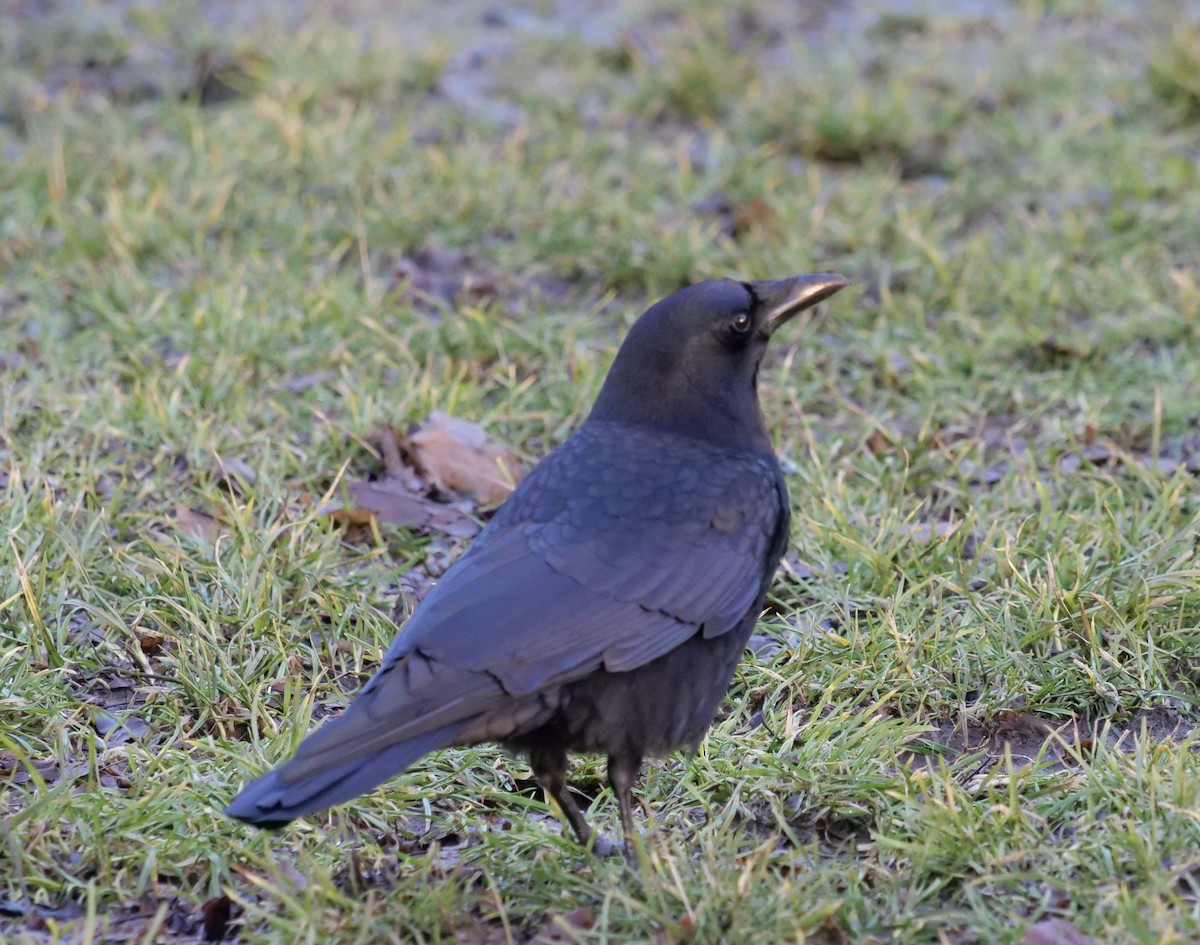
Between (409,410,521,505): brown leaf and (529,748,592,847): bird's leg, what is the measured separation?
170cm

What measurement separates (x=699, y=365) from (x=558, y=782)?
3.88 ft

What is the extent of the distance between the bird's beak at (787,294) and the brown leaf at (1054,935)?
1.75 metres

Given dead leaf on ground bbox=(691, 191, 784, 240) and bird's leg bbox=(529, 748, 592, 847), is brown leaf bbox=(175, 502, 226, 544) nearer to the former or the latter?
bird's leg bbox=(529, 748, 592, 847)

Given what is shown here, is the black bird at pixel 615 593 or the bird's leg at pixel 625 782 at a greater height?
the black bird at pixel 615 593

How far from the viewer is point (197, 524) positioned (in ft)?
16.0

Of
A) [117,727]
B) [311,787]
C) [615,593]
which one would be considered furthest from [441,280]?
[311,787]

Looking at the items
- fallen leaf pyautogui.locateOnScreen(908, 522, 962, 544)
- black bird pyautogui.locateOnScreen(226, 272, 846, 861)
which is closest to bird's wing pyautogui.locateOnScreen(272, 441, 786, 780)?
black bird pyautogui.locateOnScreen(226, 272, 846, 861)

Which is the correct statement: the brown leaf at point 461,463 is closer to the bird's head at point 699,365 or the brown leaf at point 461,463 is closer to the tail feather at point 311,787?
the bird's head at point 699,365

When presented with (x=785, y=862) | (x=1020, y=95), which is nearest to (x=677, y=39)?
(x=1020, y=95)

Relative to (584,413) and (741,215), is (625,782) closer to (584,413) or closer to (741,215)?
(584,413)

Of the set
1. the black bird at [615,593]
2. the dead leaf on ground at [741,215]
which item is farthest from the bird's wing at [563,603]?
the dead leaf on ground at [741,215]

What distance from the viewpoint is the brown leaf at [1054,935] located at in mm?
3139

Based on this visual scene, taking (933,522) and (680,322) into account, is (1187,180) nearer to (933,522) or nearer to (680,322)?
(933,522)

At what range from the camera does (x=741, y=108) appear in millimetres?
8156
